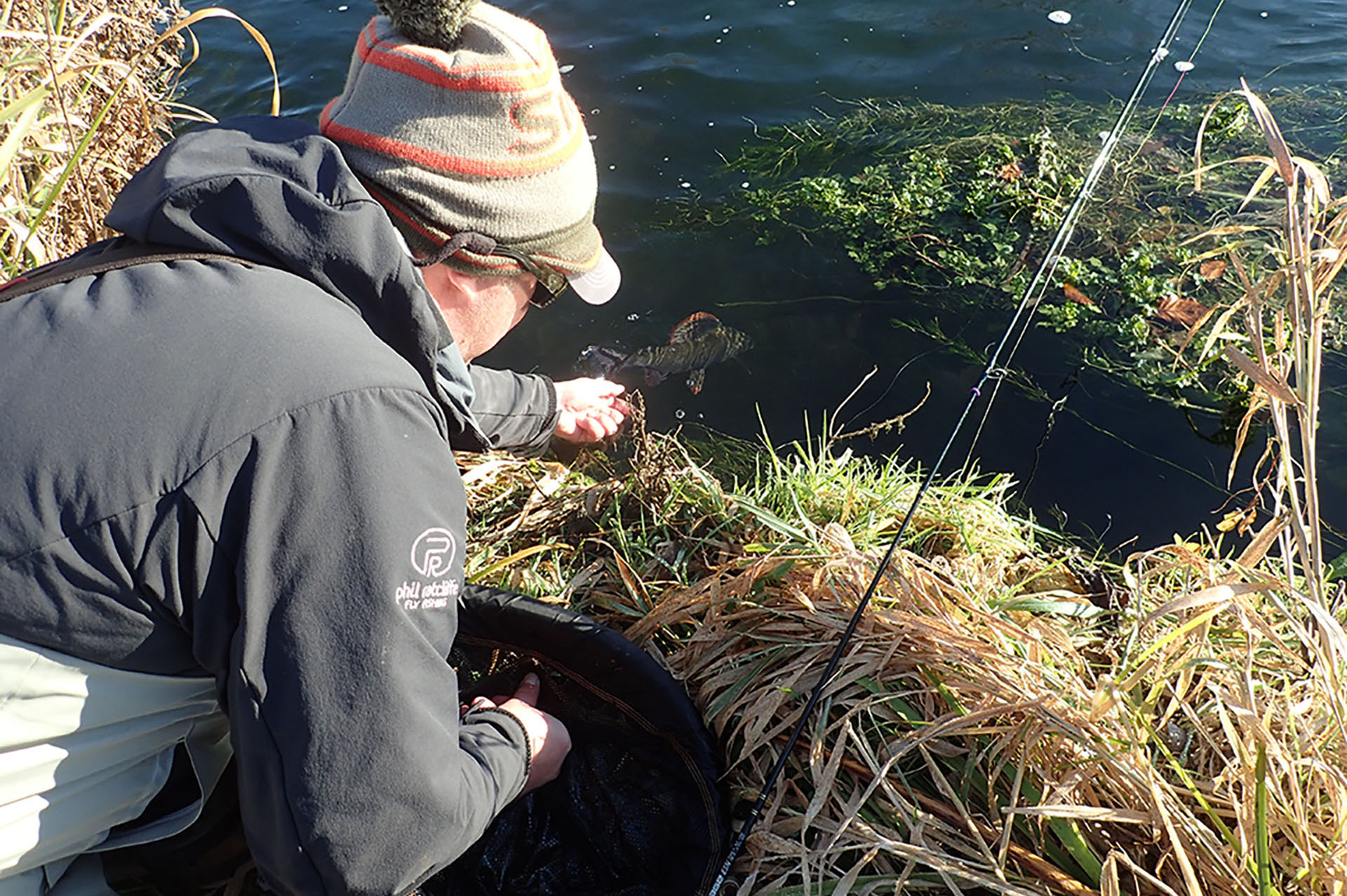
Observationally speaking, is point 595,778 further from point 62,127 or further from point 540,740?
point 62,127

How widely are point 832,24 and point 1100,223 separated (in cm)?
272

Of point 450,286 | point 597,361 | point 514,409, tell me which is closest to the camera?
point 450,286

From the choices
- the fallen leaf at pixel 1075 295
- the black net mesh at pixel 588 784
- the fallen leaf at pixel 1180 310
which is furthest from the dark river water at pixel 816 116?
the black net mesh at pixel 588 784

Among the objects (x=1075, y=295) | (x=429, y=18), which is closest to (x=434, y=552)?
(x=429, y=18)

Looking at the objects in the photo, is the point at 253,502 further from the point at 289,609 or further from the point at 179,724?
the point at 179,724

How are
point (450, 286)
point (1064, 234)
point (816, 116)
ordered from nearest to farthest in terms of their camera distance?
point (450, 286), point (1064, 234), point (816, 116)

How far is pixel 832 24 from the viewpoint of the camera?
6.59 meters

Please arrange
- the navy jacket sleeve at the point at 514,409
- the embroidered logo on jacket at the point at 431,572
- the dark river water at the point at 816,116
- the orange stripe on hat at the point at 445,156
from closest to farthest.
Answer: the embroidered logo on jacket at the point at 431,572 → the orange stripe on hat at the point at 445,156 → the navy jacket sleeve at the point at 514,409 → the dark river water at the point at 816,116

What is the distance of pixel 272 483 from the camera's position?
1.35 metres

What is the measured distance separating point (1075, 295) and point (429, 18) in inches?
140

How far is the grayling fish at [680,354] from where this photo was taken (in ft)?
14.2

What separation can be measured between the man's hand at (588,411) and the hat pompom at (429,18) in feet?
4.77

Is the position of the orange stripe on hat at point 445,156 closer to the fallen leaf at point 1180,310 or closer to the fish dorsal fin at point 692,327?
the fish dorsal fin at point 692,327

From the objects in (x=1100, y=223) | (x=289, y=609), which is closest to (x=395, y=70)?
(x=289, y=609)
